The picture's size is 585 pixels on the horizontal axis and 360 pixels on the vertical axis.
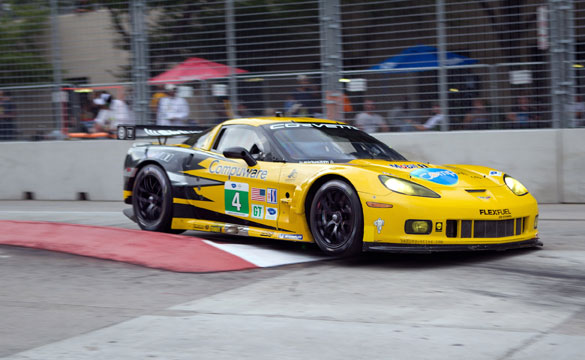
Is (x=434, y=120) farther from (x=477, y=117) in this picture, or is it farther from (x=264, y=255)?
(x=264, y=255)

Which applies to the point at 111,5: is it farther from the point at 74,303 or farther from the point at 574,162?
the point at 74,303

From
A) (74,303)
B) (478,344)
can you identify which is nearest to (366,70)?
(74,303)

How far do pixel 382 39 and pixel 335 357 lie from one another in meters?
8.31

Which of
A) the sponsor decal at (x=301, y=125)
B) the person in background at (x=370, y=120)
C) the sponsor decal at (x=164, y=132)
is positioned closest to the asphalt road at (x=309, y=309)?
the sponsor decal at (x=301, y=125)

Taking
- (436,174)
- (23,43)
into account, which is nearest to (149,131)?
(436,174)

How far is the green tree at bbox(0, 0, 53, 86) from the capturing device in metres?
13.8

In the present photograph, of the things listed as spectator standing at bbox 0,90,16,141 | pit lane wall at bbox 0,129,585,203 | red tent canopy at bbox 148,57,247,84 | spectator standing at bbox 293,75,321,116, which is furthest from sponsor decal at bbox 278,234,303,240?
spectator standing at bbox 0,90,16,141

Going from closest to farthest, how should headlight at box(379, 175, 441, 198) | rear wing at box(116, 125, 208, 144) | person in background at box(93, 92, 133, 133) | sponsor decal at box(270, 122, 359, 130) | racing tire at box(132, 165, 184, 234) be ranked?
headlight at box(379, 175, 441, 198) → sponsor decal at box(270, 122, 359, 130) → racing tire at box(132, 165, 184, 234) → rear wing at box(116, 125, 208, 144) → person in background at box(93, 92, 133, 133)

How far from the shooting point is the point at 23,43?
14.0 m

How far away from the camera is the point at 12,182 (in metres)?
13.6

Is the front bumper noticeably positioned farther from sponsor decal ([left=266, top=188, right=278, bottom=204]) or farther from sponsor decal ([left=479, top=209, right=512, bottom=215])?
sponsor decal ([left=266, top=188, right=278, bottom=204])

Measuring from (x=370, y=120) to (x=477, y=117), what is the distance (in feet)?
5.23

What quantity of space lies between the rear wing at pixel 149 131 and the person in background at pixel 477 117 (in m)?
4.02

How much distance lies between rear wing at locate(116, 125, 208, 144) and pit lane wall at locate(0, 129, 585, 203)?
3534 mm
